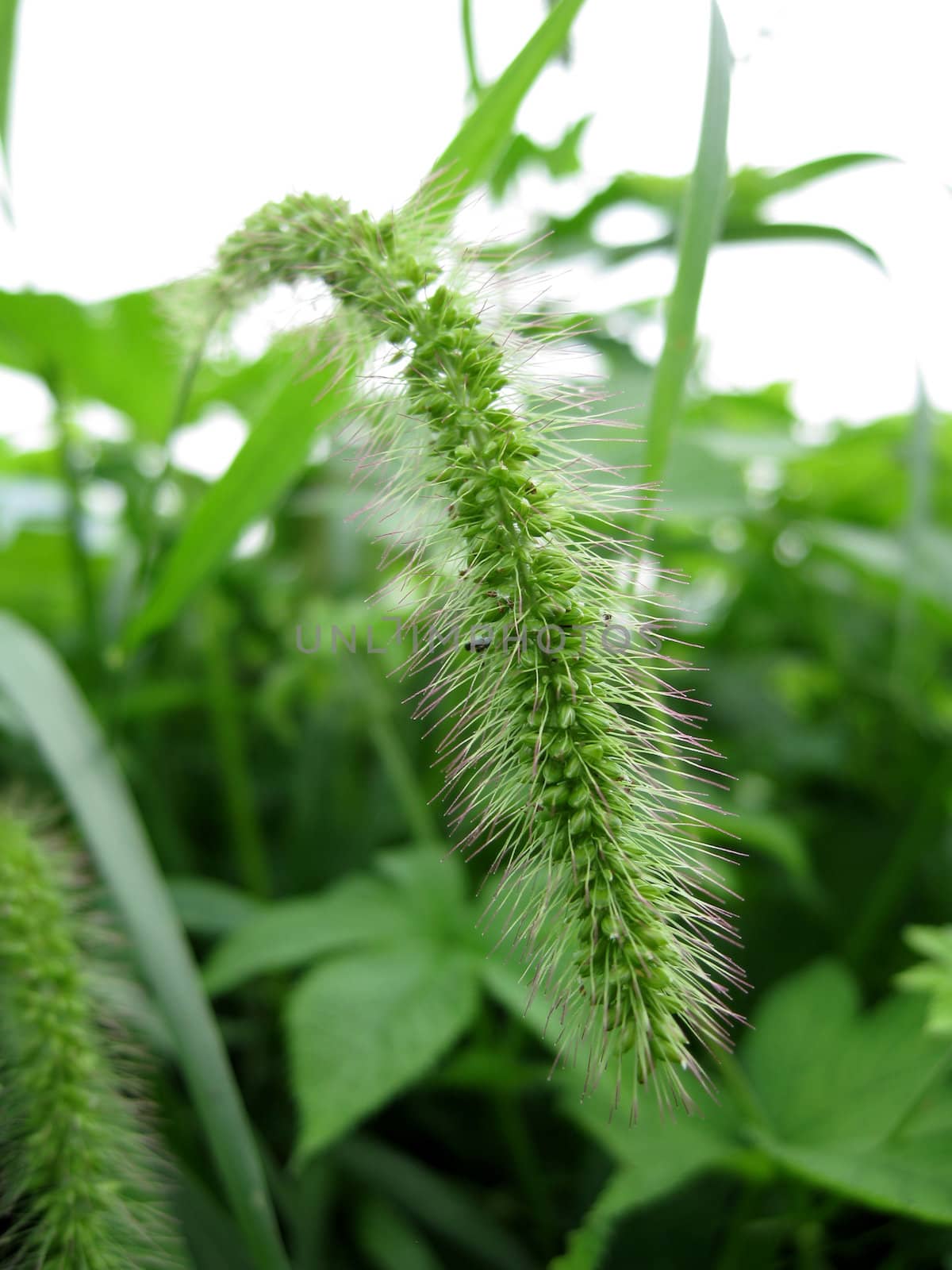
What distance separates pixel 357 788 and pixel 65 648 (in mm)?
542

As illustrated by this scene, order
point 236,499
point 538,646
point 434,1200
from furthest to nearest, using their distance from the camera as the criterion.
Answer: point 434,1200, point 236,499, point 538,646

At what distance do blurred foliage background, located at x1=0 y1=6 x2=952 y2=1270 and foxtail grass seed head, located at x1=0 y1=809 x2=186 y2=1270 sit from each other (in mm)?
115

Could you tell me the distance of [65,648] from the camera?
1.52m

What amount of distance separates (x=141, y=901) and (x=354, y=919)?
0.82 feet

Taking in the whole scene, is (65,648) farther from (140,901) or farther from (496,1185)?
(496,1185)

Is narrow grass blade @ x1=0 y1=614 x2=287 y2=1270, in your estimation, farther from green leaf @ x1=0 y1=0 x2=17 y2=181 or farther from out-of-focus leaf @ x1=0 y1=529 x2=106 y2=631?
out-of-focus leaf @ x1=0 y1=529 x2=106 y2=631

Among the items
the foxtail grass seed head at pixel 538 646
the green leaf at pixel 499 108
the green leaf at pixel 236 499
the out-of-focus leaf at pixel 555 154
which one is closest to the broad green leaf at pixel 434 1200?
the foxtail grass seed head at pixel 538 646

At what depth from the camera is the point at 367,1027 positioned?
753 millimetres

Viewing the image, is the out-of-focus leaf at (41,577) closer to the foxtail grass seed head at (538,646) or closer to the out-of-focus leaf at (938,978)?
the foxtail grass seed head at (538,646)

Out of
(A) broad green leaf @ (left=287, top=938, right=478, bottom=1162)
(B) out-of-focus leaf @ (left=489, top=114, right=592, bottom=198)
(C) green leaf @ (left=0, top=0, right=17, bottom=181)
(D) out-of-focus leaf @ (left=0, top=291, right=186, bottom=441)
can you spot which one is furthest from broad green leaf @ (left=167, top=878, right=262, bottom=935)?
(B) out-of-focus leaf @ (left=489, top=114, right=592, bottom=198)

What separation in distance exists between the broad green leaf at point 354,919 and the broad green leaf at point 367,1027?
0.09 feet

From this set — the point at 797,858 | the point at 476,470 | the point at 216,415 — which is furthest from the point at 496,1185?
the point at 216,415

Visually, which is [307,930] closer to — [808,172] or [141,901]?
[141,901]

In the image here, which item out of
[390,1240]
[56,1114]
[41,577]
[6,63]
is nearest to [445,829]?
[390,1240]
